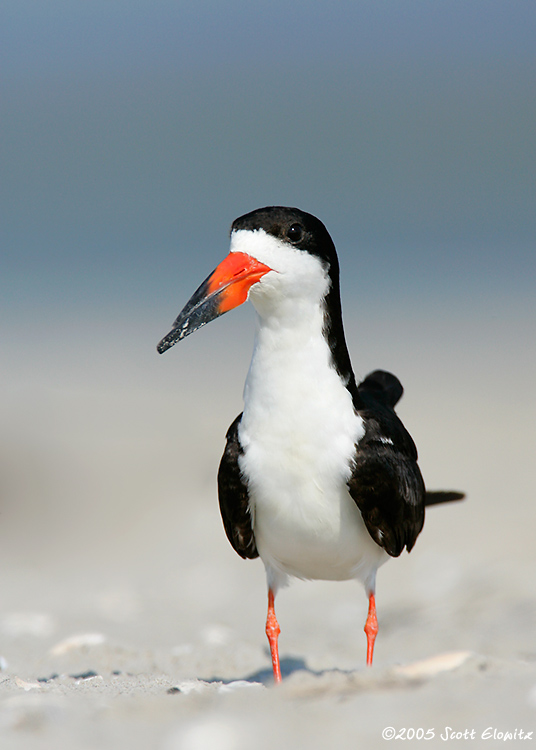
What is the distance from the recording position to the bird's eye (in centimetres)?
368

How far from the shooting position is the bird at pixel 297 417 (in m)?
3.67

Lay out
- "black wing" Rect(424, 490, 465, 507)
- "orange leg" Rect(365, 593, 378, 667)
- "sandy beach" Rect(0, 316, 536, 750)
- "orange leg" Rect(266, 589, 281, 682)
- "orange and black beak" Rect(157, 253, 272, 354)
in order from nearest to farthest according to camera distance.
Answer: "sandy beach" Rect(0, 316, 536, 750) < "orange and black beak" Rect(157, 253, 272, 354) < "orange leg" Rect(266, 589, 281, 682) < "orange leg" Rect(365, 593, 378, 667) < "black wing" Rect(424, 490, 465, 507)

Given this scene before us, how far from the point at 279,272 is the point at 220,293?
27cm

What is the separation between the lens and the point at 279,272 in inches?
143

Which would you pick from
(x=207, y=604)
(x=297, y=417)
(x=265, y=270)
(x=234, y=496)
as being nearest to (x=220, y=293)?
(x=265, y=270)

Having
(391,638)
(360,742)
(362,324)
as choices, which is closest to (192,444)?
(391,638)

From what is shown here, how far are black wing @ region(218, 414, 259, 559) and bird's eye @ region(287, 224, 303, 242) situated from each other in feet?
2.88

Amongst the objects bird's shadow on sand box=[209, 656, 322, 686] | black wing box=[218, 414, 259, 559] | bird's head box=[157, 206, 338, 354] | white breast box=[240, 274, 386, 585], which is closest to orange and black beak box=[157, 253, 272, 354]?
bird's head box=[157, 206, 338, 354]

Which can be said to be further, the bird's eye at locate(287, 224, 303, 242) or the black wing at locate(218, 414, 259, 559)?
the black wing at locate(218, 414, 259, 559)

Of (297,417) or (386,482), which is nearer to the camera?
(297,417)

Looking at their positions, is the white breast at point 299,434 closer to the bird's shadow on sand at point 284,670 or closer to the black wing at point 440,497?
the bird's shadow on sand at point 284,670

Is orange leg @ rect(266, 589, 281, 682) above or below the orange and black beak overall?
below

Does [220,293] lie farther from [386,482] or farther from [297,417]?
[386,482]

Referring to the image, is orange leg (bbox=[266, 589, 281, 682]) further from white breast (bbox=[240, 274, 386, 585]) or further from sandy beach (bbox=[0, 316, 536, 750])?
white breast (bbox=[240, 274, 386, 585])
